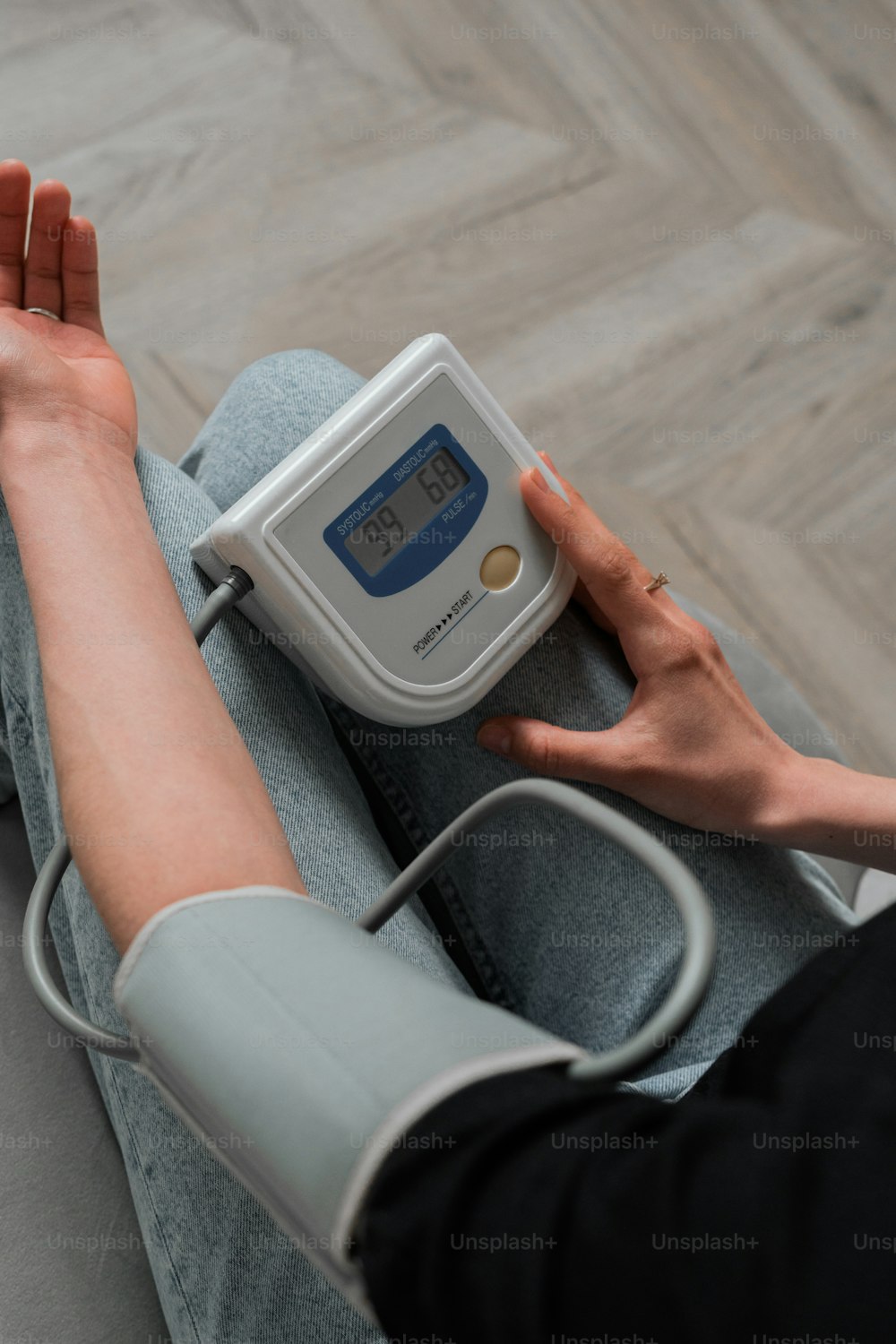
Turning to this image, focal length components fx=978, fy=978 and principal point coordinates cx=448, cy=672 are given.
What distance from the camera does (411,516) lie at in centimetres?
76

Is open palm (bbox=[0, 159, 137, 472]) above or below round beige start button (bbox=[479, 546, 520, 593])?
above

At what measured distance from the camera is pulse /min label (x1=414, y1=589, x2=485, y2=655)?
0.76m

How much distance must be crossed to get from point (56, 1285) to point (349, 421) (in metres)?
0.78

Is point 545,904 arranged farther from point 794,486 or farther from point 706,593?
point 794,486

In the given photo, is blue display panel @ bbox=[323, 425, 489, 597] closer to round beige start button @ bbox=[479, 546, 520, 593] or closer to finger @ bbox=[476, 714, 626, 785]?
round beige start button @ bbox=[479, 546, 520, 593]

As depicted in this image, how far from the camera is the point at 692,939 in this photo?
48 centimetres

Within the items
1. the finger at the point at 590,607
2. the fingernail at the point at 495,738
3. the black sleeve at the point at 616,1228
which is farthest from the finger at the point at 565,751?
the black sleeve at the point at 616,1228

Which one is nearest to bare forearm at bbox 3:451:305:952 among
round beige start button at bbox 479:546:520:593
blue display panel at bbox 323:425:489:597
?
blue display panel at bbox 323:425:489:597

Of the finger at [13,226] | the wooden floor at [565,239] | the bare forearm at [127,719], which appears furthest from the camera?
the wooden floor at [565,239]

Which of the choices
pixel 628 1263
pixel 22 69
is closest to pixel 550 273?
pixel 22 69

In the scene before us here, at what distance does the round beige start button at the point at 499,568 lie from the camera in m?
0.79

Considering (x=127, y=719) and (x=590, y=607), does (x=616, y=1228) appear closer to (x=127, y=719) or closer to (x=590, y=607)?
(x=127, y=719)

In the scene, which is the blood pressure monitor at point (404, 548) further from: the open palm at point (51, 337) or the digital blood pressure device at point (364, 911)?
the open palm at point (51, 337)

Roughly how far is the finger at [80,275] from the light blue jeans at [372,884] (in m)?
0.16
